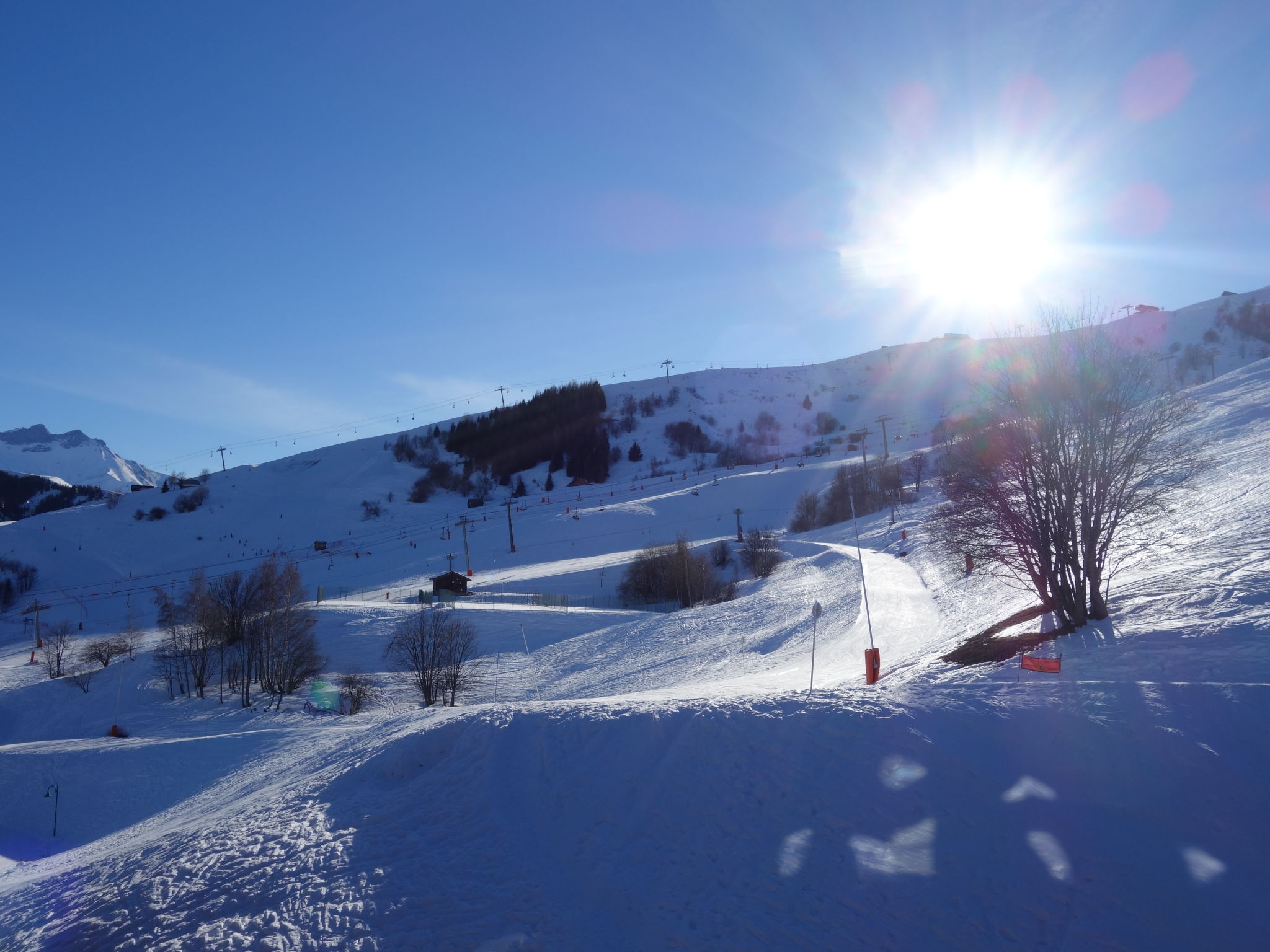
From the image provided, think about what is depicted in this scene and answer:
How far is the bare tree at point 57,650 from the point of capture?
38.0 metres

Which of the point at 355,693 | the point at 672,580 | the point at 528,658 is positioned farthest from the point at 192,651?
the point at 672,580

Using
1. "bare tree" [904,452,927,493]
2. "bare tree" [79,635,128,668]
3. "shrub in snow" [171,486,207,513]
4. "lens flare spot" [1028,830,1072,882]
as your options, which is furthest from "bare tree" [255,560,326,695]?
"shrub in snow" [171,486,207,513]

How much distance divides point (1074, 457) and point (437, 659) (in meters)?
24.5

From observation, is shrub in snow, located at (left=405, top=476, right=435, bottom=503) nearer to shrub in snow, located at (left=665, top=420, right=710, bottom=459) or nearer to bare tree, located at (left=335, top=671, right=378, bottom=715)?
shrub in snow, located at (left=665, top=420, right=710, bottom=459)

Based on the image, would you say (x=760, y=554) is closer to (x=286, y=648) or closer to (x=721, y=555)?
(x=721, y=555)

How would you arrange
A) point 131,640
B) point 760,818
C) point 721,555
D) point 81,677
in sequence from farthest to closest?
point 721,555, point 131,640, point 81,677, point 760,818

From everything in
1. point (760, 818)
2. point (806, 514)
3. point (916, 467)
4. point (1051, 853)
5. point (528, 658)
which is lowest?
point (528, 658)

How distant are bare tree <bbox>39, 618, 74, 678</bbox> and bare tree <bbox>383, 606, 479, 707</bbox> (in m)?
21.3

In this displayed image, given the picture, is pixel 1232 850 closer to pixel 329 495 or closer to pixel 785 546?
pixel 785 546

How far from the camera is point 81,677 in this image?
35531mm

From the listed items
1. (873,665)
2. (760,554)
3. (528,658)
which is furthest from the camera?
(760,554)

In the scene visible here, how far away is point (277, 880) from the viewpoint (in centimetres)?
717

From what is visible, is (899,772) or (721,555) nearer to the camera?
(899,772)

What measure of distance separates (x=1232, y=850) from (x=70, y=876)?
13591mm
